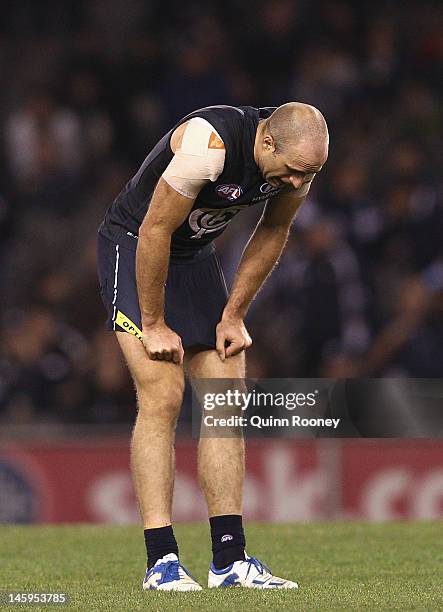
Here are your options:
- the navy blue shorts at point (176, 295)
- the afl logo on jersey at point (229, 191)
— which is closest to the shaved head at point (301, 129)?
the afl logo on jersey at point (229, 191)

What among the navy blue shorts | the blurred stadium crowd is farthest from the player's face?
the blurred stadium crowd

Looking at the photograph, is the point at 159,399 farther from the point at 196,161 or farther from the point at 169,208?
the point at 196,161

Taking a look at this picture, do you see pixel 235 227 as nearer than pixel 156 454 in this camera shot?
No

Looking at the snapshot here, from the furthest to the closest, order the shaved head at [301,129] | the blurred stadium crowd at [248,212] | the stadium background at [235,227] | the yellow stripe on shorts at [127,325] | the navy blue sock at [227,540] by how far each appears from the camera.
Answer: the blurred stadium crowd at [248,212]
the stadium background at [235,227]
the yellow stripe on shorts at [127,325]
the navy blue sock at [227,540]
the shaved head at [301,129]

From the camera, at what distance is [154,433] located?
5109 mm

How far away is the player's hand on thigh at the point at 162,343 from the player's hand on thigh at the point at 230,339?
23cm

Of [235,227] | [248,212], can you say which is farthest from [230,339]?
[248,212]

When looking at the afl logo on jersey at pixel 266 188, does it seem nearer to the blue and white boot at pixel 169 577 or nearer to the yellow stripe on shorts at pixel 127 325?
the yellow stripe on shorts at pixel 127 325

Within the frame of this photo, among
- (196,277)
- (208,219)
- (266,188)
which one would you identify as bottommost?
(196,277)

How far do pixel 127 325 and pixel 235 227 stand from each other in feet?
21.4

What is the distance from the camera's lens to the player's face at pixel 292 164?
192 inches

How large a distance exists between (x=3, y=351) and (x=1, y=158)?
2427 millimetres

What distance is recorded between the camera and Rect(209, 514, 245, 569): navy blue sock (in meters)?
5.10

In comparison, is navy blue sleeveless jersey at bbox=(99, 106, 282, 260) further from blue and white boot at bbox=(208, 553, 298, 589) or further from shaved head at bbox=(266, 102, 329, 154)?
blue and white boot at bbox=(208, 553, 298, 589)
